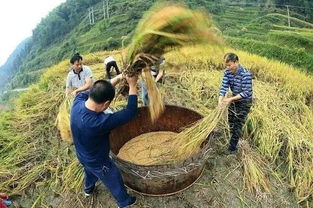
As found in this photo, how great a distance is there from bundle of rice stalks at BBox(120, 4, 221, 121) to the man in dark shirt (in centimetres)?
21

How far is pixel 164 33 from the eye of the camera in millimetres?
2922

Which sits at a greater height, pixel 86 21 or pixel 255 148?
pixel 255 148

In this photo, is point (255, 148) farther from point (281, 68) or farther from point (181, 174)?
point (281, 68)

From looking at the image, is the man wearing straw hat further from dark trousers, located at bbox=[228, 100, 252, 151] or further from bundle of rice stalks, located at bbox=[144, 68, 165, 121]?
bundle of rice stalks, located at bbox=[144, 68, 165, 121]

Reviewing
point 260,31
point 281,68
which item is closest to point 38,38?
point 260,31

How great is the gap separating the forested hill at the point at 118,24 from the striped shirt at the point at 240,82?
28.5 feet

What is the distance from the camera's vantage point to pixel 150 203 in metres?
3.61

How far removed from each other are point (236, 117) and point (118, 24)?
34.6 m

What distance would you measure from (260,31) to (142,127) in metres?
22.6

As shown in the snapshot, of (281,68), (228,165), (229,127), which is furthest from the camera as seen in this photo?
(281,68)

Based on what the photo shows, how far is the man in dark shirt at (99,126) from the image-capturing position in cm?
274

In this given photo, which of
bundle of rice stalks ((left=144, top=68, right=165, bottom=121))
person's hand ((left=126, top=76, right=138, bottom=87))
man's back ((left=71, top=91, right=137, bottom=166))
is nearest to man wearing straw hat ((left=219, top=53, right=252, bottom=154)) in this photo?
bundle of rice stalks ((left=144, top=68, right=165, bottom=121))

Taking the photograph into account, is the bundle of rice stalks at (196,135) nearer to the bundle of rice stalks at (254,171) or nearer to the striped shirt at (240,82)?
the striped shirt at (240,82)

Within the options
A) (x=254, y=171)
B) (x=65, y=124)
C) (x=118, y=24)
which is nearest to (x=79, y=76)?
(x=65, y=124)
